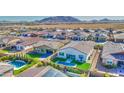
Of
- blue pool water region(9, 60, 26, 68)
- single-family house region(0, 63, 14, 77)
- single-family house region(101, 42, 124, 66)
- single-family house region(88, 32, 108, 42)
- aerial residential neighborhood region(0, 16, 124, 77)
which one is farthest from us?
single-family house region(88, 32, 108, 42)

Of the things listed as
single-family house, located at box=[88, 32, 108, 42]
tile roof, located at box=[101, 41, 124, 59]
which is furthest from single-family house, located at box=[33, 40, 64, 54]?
tile roof, located at box=[101, 41, 124, 59]

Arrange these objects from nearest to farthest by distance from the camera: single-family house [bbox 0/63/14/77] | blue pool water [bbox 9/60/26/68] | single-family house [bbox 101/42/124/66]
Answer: single-family house [bbox 0/63/14/77]
single-family house [bbox 101/42/124/66]
blue pool water [bbox 9/60/26/68]

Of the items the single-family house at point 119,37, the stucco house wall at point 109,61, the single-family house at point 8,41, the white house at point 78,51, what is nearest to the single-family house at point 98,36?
the white house at point 78,51

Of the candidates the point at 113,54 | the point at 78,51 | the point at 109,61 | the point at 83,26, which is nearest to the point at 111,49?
the point at 113,54

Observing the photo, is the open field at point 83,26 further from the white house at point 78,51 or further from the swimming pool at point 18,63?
the swimming pool at point 18,63

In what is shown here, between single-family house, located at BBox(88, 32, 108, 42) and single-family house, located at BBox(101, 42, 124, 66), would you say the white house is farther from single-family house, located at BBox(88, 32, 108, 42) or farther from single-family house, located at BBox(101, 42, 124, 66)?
single-family house, located at BBox(101, 42, 124, 66)

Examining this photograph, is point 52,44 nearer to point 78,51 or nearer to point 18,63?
point 78,51

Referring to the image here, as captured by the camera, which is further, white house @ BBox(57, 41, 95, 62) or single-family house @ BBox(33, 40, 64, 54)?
single-family house @ BBox(33, 40, 64, 54)

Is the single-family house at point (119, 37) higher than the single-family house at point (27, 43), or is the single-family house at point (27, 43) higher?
the single-family house at point (119, 37)
